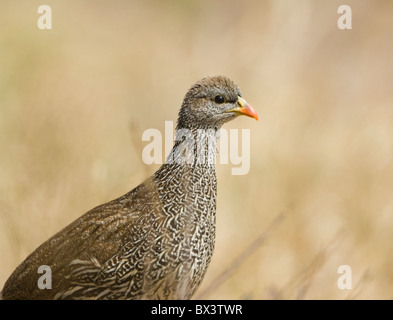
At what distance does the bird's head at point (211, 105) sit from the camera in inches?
267

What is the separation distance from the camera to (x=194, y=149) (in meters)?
6.71

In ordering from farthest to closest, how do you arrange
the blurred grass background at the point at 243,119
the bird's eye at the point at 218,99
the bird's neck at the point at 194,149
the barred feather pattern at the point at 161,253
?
the blurred grass background at the point at 243,119, the bird's eye at the point at 218,99, the bird's neck at the point at 194,149, the barred feather pattern at the point at 161,253

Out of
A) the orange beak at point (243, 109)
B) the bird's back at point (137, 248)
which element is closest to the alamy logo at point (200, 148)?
the bird's back at point (137, 248)

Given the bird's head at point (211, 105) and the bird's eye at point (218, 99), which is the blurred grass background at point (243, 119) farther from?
the bird's eye at point (218, 99)

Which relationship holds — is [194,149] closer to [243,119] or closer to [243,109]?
[243,109]

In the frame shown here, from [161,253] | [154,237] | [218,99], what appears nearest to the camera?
[161,253]

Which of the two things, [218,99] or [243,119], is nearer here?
[218,99]

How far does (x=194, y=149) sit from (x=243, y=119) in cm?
542

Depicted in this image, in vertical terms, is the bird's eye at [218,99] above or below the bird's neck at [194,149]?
above

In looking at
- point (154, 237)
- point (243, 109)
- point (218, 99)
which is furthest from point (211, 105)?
point (154, 237)

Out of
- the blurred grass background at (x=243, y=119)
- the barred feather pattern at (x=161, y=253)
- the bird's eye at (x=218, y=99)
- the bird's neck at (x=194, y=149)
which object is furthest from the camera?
the blurred grass background at (x=243, y=119)

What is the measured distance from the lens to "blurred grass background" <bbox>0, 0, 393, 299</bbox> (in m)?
9.44

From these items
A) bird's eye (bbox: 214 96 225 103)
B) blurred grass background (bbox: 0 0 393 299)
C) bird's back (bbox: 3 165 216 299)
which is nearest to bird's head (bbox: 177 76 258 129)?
bird's eye (bbox: 214 96 225 103)

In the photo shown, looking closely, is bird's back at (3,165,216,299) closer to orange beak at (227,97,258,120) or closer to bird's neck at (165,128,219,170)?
bird's neck at (165,128,219,170)
